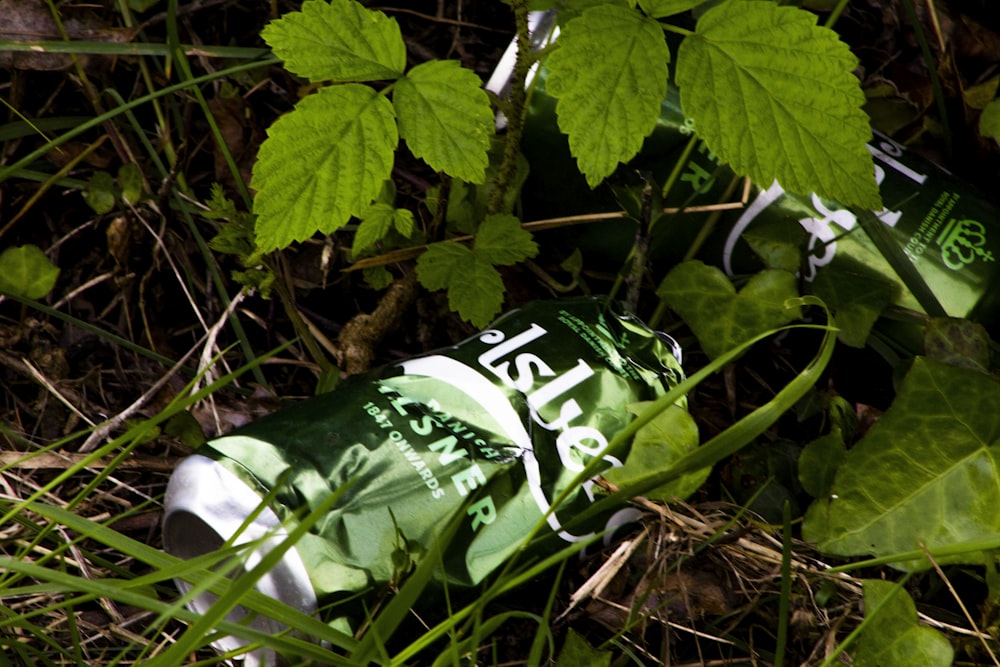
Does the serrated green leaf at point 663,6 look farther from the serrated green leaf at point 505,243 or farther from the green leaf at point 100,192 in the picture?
the green leaf at point 100,192

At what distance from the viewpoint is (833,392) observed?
1.24m

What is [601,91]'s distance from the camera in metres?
0.89

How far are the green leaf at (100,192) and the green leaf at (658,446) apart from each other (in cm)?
82

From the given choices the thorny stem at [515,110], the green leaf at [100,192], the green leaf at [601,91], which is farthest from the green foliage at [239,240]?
the green leaf at [601,91]

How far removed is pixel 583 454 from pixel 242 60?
0.82 m

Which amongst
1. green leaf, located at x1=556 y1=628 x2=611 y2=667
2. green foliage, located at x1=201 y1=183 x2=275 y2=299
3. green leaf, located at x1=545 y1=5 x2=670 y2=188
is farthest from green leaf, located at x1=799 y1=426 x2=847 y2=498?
green foliage, located at x1=201 y1=183 x2=275 y2=299

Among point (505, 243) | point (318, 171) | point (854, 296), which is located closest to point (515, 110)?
point (505, 243)

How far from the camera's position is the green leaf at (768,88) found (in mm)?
915

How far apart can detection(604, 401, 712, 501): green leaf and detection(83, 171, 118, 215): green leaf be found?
0.82 m

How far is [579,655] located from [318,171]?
0.59m

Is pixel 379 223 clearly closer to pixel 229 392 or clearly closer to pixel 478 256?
pixel 478 256

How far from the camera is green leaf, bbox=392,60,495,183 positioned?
935 mm

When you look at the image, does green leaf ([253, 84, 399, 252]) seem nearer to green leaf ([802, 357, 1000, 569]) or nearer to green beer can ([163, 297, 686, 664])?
green beer can ([163, 297, 686, 664])

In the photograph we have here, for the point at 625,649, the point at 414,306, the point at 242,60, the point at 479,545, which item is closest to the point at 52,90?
the point at 242,60
